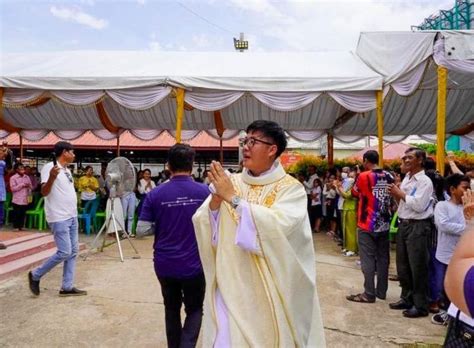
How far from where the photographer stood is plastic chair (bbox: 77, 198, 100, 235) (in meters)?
9.30

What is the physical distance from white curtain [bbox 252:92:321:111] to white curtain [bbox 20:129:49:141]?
8.48 metres

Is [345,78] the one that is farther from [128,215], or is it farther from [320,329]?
[320,329]

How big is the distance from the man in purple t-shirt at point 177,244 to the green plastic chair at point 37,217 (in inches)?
287

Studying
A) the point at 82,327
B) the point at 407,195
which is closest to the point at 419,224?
the point at 407,195

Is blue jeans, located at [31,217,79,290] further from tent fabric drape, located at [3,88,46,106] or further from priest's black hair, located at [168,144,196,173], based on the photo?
tent fabric drape, located at [3,88,46,106]

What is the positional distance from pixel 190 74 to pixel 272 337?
6.83m

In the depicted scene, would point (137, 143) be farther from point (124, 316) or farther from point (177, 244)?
point (177, 244)

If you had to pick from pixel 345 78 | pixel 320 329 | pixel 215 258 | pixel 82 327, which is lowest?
pixel 82 327

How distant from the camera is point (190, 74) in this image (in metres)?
8.27

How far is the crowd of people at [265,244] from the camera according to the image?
2.05 meters

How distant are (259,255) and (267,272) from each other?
0.33 feet

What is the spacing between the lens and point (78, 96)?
325 inches

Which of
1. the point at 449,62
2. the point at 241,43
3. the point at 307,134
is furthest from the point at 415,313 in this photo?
the point at 241,43

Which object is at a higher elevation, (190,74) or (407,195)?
(190,74)
